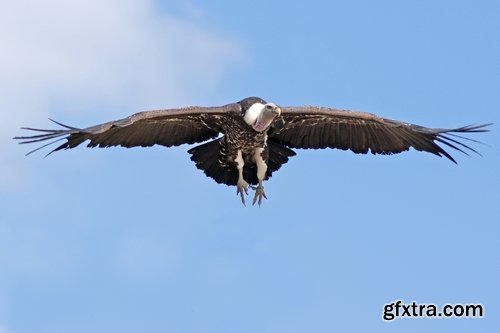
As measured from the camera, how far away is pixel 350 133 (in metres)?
20.5

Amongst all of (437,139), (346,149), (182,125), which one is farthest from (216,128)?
(437,139)

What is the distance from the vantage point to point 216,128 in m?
19.9

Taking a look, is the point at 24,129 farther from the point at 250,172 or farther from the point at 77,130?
the point at 250,172

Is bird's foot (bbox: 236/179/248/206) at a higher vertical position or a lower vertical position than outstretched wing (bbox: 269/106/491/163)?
lower

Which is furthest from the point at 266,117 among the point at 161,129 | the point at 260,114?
the point at 161,129

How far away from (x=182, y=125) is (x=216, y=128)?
524mm

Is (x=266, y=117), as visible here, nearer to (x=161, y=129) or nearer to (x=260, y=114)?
(x=260, y=114)

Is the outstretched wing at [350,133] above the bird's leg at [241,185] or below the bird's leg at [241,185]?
above

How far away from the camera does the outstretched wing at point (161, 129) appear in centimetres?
1859

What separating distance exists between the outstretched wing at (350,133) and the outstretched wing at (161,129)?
1045 millimetres

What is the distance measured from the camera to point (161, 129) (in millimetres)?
19734

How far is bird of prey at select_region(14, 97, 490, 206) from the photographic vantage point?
19.3m

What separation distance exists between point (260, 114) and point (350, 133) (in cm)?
195

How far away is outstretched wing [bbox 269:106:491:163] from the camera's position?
19984mm
